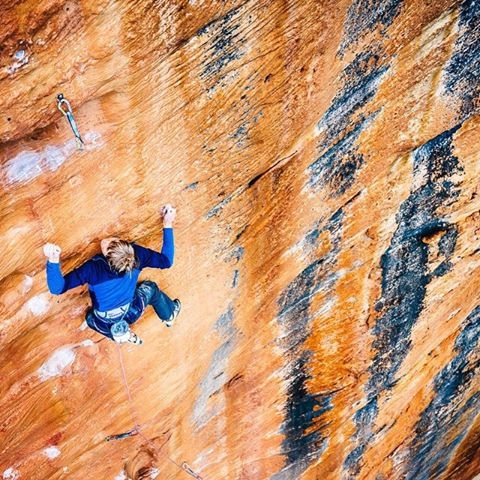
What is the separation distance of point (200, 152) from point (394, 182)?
6.79ft

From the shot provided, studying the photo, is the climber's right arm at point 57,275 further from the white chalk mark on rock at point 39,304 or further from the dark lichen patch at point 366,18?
the dark lichen patch at point 366,18

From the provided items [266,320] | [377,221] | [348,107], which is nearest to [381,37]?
[348,107]

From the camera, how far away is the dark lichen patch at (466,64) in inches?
181

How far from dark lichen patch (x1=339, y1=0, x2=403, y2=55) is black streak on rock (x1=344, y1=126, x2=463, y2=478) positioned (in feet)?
4.58

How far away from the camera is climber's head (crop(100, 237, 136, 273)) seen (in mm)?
4281

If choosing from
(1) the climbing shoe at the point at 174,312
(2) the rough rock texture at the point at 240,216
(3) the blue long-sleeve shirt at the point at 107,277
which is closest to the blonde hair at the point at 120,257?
(3) the blue long-sleeve shirt at the point at 107,277

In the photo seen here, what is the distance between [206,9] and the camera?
396cm

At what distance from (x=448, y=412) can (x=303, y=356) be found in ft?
11.5

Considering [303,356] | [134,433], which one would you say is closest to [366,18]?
[303,356]

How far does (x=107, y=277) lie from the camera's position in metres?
4.50

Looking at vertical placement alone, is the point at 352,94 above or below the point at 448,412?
above

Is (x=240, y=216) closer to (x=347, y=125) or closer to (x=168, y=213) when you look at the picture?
(x=168, y=213)

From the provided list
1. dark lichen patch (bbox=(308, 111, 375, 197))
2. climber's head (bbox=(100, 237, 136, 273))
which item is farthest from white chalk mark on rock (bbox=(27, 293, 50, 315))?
dark lichen patch (bbox=(308, 111, 375, 197))

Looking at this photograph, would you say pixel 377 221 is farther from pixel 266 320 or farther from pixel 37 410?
pixel 37 410
